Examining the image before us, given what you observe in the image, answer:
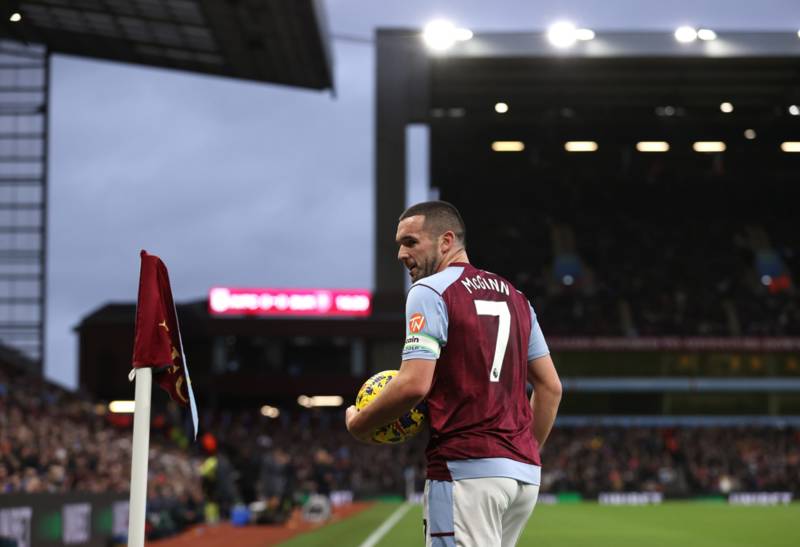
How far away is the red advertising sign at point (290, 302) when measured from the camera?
5647cm

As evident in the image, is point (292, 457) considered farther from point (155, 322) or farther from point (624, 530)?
point (155, 322)

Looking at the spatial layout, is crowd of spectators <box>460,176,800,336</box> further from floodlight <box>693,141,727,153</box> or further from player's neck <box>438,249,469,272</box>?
player's neck <box>438,249,469,272</box>

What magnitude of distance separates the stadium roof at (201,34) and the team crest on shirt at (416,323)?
30.9 meters

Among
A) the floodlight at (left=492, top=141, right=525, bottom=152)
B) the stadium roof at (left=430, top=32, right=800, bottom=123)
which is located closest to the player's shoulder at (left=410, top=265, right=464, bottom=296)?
the stadium roof at (left=430, top=32, right=800, bottom=123)

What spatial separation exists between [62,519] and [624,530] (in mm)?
11376

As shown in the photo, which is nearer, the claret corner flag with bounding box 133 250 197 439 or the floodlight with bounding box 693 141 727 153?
the claret corner flag with bounding box 133 250 197 439

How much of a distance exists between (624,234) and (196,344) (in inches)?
937

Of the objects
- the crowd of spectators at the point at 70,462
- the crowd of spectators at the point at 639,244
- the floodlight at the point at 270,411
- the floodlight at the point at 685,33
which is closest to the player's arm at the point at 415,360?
the crowd of spectators at the point at 70,462

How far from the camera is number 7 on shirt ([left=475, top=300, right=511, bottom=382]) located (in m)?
4.62

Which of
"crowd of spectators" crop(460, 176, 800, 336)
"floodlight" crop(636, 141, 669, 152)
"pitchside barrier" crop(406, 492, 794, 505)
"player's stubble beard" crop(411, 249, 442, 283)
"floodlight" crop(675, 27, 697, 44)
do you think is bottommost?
"pitchside barrier" crop(406, 492, 794, 505)

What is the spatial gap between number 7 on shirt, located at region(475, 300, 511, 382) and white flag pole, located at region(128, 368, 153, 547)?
1904 mm

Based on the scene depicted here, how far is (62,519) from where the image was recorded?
51.9ft

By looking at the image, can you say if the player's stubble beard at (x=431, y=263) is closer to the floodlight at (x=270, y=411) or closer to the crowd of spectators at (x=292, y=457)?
the crowd of spectators at (x=292, y=457)

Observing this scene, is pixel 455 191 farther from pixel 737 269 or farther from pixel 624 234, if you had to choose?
pixel 737 269
